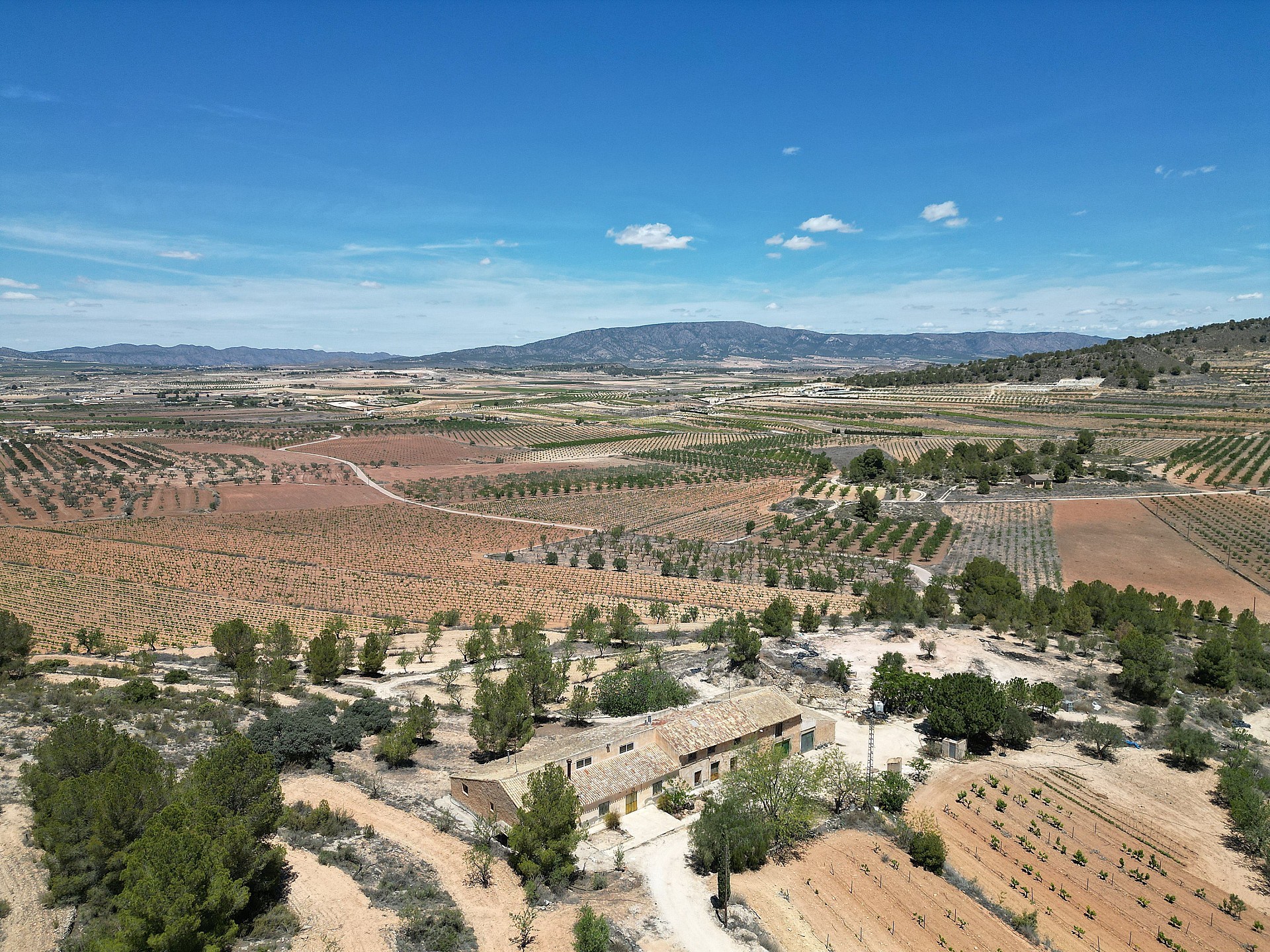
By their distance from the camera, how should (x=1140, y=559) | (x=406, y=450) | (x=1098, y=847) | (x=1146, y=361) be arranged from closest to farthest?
(x=1098, y=847) → (x=1140, y=559) → (x=406, y=450) → (x=1146, y=361)

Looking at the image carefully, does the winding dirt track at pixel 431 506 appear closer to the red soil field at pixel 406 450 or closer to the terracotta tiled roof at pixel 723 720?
the red soil field at pixel 406 450

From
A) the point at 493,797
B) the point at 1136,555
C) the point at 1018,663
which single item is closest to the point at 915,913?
the point at 493,797

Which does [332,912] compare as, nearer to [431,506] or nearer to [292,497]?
[431,506]

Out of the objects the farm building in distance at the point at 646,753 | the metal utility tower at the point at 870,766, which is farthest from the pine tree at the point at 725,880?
the metal utility tower at the point at 870,766

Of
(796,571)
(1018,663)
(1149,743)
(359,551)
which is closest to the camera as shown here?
(1149,743)

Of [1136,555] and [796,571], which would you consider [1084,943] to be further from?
[1136,555]

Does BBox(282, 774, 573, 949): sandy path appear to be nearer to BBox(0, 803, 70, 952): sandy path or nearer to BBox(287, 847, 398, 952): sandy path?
BBox(287, 847, 398, 952): sandy path

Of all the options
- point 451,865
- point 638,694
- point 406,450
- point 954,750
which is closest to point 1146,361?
point 406,450
